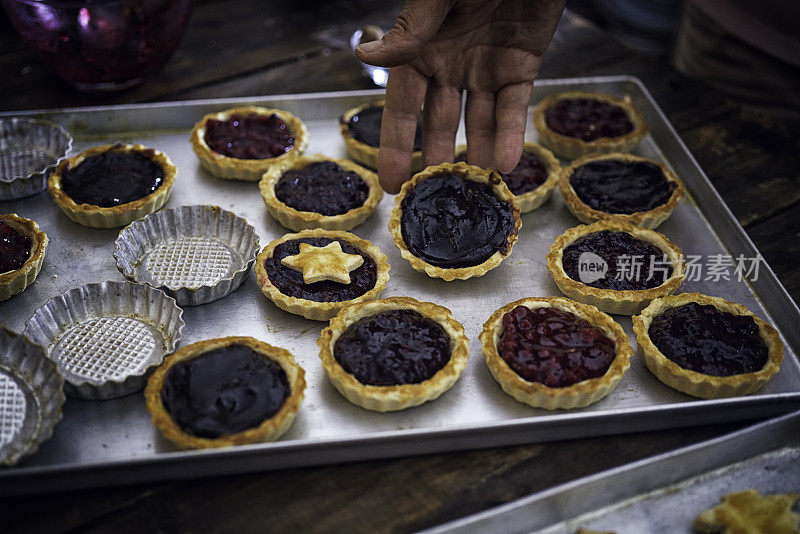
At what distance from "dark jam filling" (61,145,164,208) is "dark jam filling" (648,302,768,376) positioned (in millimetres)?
3067

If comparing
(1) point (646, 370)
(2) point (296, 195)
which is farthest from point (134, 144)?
(1) point (646, 370)

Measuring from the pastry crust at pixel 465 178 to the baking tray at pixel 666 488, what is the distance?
4.54ft

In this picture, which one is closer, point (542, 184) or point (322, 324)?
point (322, 324)

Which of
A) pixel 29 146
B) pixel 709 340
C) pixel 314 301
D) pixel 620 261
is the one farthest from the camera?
pixel 29 146

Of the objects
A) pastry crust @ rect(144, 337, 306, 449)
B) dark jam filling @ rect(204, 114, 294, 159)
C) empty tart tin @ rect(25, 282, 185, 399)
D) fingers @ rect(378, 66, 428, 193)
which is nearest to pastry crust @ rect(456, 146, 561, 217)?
fingers @ rect(378, 66, 428, 193)

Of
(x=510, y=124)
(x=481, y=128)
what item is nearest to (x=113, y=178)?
(x=481, y=128)

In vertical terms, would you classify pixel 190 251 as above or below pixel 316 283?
below

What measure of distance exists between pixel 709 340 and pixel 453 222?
4.83ft

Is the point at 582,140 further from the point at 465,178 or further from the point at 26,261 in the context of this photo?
the point at 26,261

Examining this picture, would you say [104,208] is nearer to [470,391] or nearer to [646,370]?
[470,391]

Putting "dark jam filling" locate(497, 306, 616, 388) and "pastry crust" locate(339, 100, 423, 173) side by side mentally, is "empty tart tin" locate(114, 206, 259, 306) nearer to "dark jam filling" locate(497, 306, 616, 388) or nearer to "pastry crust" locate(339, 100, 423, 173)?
"pastry crust" locate(339, 100, 423, 173)

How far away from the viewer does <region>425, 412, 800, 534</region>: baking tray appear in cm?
285

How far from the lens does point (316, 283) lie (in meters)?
3.86

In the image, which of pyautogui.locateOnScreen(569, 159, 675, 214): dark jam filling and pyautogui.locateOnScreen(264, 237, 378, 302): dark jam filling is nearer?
pyautogui.locateOnScreen(264, 237, 378, 302): dark jam filling
